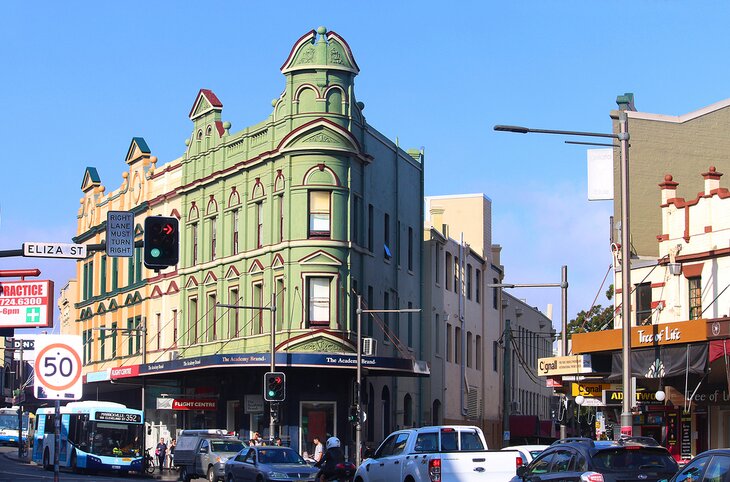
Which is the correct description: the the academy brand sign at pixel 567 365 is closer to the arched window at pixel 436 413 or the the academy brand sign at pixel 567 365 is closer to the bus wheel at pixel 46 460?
the arched window at pixel 436 413

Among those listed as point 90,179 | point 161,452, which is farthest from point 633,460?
point 90,179

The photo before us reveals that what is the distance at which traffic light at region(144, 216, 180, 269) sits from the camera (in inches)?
855

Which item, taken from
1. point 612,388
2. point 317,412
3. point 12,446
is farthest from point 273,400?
point 12,446

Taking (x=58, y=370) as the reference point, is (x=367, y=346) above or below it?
above

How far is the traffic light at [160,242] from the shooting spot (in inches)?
855

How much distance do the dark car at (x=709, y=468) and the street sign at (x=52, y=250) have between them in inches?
456

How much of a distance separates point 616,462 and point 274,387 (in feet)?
81.7

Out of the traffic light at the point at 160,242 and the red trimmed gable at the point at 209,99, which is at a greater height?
the red trimmed gable at the point at 209,99

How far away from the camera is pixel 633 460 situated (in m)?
18.9

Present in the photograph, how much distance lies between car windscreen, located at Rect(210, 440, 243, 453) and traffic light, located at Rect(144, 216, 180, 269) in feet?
66.7

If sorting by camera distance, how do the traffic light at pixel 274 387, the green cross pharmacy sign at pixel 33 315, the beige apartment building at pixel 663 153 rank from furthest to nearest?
the beige apartment building at pixel 663 153 → the traffic light at pixel 274 387 → the green cross pharmacy sign at pixel 33 315

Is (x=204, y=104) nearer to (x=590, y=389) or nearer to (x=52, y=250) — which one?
(x=590, y=389)

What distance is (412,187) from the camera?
59.7m

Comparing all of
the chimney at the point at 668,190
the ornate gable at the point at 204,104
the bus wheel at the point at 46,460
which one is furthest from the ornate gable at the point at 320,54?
the bus wheel at the point at 46,460
